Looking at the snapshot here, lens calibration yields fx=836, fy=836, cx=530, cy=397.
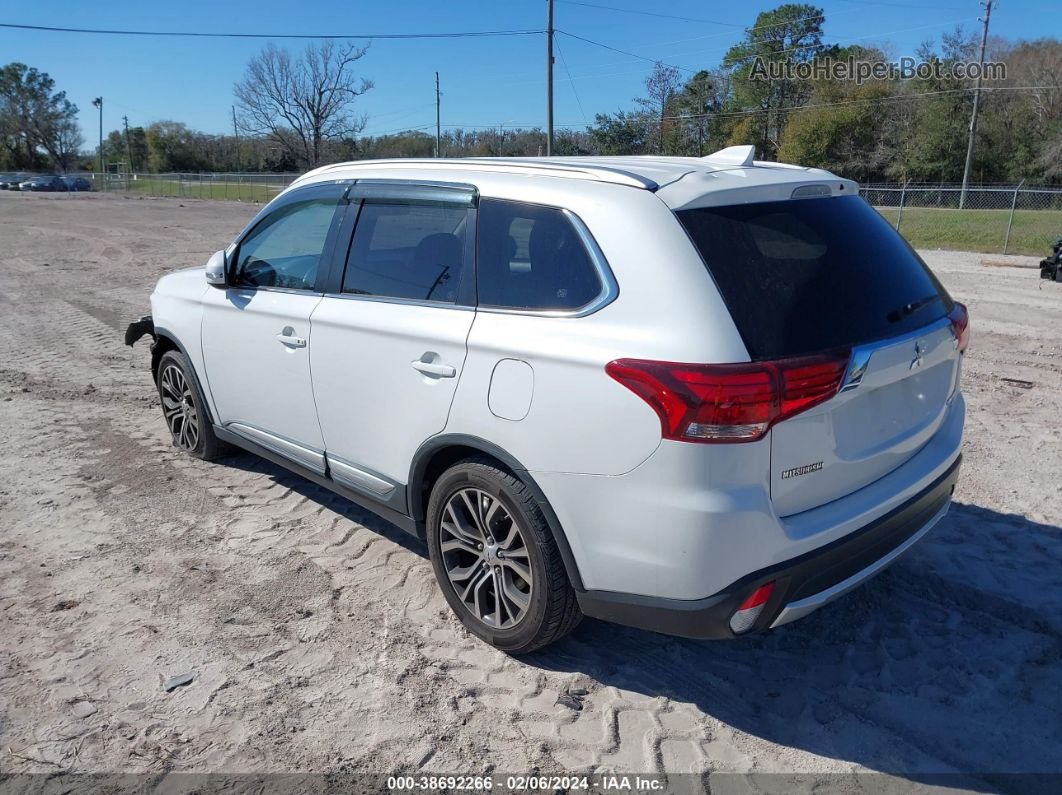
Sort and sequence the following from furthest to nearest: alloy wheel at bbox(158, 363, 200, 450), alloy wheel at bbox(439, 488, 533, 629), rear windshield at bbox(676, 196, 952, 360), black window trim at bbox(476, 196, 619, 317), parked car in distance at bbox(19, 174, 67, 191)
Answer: parked car in distance at bbox(19, 174, 67, 191) → alloy wheel at bbox(158, 363, 200, 450) → alloy wheel at bbox(439, 488, 533, 629) → black window trim at bbox(476, 196, 619, 317) → rear windshield at bbox(676, 196, 952, 360)

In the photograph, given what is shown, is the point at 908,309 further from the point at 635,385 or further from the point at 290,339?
the point at 290,339

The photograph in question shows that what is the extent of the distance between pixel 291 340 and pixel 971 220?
95.7 ft

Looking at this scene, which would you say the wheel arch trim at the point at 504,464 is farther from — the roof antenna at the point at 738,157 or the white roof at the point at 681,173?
the roof antenna at the point at 738,157

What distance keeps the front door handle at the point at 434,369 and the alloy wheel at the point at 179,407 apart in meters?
2.51

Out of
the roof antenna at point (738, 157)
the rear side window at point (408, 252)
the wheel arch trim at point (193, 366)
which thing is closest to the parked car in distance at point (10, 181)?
the wheel arch trim at point (193, 366)

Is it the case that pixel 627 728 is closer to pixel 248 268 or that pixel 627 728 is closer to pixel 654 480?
pixel 654 480

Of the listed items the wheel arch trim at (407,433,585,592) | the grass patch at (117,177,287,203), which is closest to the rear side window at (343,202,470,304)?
the wheel arch trim at (407,433,585,592)

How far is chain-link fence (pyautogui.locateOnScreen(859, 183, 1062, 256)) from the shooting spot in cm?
2067

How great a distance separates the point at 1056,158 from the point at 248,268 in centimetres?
4984

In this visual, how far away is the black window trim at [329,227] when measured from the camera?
4.04 meters

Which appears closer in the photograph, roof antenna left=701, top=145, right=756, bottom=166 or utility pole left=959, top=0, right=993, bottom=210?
roof antenna left=701, top=145, right=756, bottom=166

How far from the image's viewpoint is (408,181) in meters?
3.74

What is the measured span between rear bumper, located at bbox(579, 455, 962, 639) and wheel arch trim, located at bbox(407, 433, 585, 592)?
12cm

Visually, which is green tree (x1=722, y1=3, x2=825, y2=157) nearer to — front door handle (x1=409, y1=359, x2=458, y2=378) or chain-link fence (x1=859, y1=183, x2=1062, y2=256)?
chain-link fence (x1=859, y1=183, x2=1062, y2=256)
